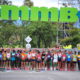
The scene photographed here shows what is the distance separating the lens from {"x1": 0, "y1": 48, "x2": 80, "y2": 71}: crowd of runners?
20266 millimetres

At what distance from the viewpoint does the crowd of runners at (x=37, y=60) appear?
20.3 meters

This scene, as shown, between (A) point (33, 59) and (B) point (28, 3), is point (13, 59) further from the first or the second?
(B) point (28, 3)

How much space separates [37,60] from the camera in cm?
2038

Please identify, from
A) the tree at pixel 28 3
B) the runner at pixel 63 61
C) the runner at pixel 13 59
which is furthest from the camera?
the tree at pixel 28 3

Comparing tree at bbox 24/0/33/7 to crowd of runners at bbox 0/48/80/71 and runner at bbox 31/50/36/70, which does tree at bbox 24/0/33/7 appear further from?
runner at bbox 31/50/36/70

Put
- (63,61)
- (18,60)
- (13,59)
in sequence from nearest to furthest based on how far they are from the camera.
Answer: (13,59) → (18,60) → (63,61)

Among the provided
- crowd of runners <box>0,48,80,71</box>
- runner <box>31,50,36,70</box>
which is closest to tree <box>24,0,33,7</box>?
crowd of runners <box>0,48,80,71</box>

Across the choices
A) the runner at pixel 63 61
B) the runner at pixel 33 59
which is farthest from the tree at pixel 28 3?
the runner at pixel 63 61

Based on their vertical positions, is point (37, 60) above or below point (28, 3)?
below

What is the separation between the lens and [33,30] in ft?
136

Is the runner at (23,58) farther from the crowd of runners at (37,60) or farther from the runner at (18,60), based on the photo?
the runner at (18,60)

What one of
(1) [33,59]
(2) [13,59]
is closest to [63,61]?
(1) [33,59]

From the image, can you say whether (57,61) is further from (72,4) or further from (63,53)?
(72,4)

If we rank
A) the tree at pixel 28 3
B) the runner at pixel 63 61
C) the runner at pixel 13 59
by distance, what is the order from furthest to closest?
the tree at pixel 28 3
the runner at pixel 63 61
the runner at pixel 13 59
